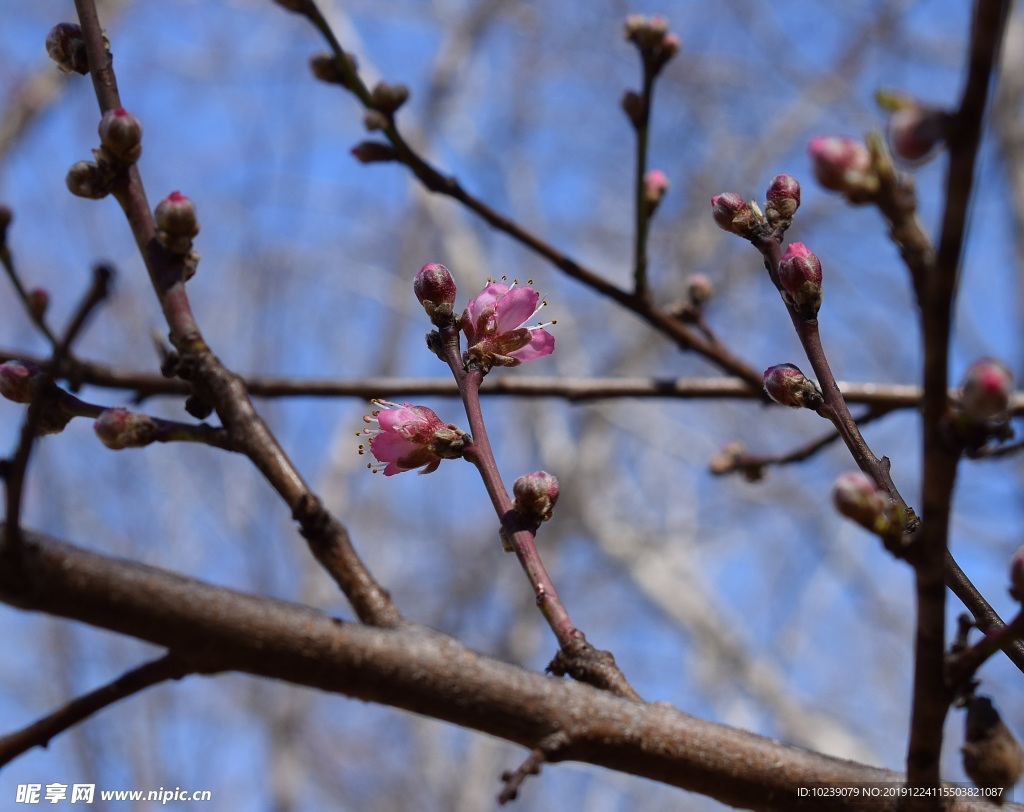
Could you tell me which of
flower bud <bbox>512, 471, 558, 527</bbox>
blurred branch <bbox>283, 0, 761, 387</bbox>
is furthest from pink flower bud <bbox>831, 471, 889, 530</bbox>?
blurred branch <bbox>283, 0, 761, 387</bbox>

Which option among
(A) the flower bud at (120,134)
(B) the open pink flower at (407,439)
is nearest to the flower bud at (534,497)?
(B) the open pink flower at (407,439)

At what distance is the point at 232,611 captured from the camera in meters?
0.83

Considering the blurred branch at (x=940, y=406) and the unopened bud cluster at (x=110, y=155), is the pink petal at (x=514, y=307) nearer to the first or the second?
the unopened bud cluster at (x=110, y=155)

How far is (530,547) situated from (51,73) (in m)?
7.10

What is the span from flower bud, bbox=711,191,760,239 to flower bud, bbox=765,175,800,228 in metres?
0.02

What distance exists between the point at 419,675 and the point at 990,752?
507 millimetres

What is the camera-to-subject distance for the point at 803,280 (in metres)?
1.18

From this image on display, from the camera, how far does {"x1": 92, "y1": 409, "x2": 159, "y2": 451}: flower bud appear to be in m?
1.12

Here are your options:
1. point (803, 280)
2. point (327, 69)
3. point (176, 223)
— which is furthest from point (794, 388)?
point (327, 69)

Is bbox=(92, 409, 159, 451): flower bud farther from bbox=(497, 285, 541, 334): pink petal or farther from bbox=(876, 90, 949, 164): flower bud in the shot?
bbox=(876, 90, 949, 164): flower bud

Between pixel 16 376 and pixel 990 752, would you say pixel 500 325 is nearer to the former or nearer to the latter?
pixel 16 376

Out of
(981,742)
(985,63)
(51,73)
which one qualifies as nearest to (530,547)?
(981,742)

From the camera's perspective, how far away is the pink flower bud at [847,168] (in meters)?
0.72

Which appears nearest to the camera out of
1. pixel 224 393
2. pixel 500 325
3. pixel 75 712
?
pixel 75 712
